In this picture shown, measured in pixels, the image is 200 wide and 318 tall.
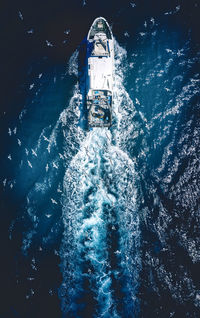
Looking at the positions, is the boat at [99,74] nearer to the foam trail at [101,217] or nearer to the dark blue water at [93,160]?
the dark blue water at [93,160]

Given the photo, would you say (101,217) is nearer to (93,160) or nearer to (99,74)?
(93,160)

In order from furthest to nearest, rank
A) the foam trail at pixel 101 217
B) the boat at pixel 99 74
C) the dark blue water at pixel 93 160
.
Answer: the foam trail at pixel 101 217, the dark blue water at pixel 93 160, the boat at pixel 99 74

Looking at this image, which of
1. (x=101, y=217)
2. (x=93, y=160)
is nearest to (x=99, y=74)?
(x=93, y=160)

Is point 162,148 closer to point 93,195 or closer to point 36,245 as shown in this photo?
point 93,195

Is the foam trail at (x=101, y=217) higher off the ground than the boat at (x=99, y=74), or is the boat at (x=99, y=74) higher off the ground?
the boat at (x=99, y=74)

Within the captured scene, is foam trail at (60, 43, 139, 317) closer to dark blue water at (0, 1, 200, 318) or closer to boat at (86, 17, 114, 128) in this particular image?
dark blue water at (0, 1, 200, 318)

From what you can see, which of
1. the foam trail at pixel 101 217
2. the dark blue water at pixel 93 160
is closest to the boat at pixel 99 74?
the dark blue water at pixel 93 160
